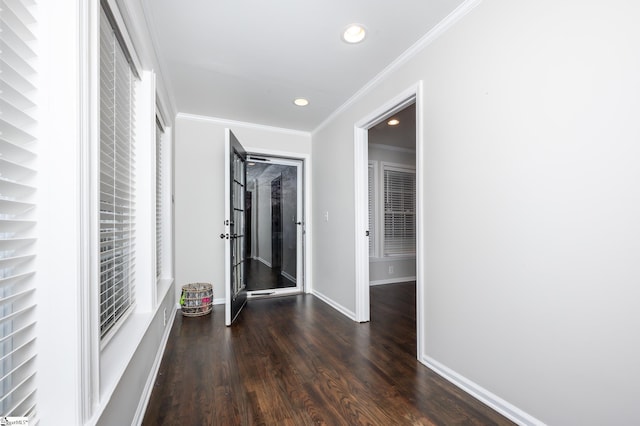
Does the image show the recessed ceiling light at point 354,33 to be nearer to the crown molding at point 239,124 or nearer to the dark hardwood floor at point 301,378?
the crown molding at point 239,124

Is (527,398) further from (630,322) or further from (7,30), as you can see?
(7,30)

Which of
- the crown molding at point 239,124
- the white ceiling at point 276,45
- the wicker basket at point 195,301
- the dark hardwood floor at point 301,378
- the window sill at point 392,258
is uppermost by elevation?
the white ceiling at point 276,45

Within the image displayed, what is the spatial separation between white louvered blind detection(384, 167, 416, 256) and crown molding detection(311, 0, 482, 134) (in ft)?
7.53

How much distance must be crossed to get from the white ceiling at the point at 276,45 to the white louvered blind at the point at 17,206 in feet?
4.20

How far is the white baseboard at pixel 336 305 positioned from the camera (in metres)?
3.21

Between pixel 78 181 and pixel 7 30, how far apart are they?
1.37ft

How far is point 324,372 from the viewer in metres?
2.09

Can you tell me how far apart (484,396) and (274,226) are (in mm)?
3593

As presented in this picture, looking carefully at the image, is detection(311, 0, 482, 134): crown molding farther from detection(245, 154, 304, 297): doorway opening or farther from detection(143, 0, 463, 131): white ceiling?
detection(245, 154, 304, 297): doorway opening

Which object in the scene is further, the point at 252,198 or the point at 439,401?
the point at 252,198

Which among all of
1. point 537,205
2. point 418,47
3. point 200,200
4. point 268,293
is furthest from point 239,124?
point 537,205

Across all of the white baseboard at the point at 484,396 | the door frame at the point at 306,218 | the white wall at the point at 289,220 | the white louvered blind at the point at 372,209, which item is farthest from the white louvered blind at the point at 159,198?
the white louvered blind at the point at 372,209

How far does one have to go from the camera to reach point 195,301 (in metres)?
3.26

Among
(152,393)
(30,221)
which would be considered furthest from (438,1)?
(152,393)
